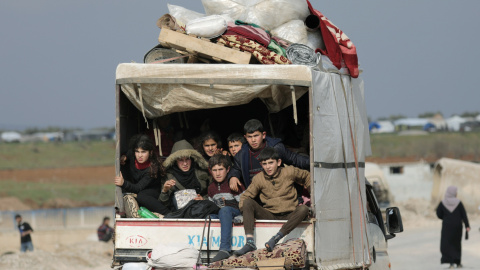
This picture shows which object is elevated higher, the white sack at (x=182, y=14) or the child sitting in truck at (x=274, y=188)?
the white sack at (x=182, y=14)

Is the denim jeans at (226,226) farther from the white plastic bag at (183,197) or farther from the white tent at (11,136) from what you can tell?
the white tent at (11,136)

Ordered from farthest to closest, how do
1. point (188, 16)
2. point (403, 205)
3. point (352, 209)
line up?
point (403, 205), point (188, 16), point (352, 209)

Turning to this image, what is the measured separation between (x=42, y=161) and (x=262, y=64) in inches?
2470

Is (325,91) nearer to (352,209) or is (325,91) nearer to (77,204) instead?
(352,209)

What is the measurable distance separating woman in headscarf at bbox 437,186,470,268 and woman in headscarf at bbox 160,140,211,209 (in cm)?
1009

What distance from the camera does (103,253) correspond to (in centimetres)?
2327

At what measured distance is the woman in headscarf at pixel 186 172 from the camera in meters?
8.98

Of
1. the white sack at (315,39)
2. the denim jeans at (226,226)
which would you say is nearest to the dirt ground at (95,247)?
the white sack at (315,39)

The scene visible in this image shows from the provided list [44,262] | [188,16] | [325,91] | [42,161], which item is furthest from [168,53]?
[42,161]

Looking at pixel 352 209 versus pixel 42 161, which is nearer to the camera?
pixel 352 209

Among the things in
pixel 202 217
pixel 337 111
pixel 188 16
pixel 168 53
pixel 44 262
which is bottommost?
pixel 44 262

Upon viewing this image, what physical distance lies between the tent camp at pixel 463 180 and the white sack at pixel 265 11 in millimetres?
28055

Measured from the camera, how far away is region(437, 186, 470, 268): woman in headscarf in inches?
717

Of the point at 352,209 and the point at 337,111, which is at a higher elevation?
the point at 337,111
